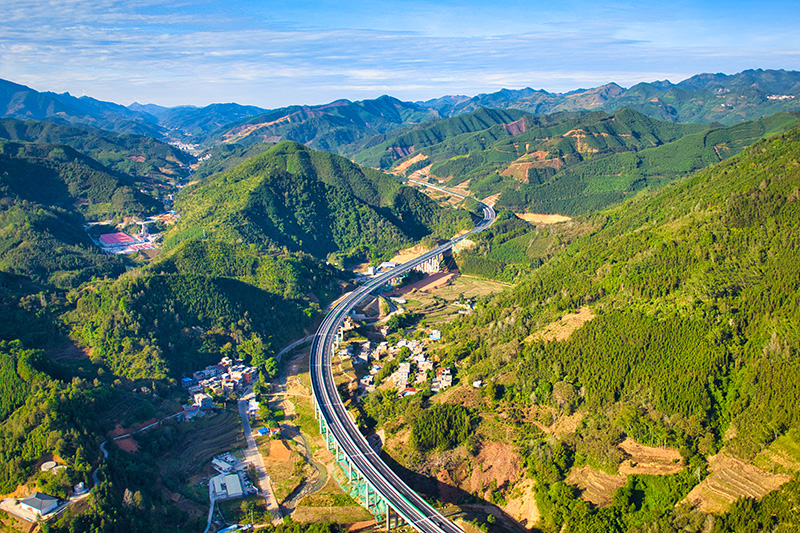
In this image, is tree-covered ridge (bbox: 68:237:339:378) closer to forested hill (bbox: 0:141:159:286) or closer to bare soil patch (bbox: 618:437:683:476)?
forested hill (bbox: 0:141:159:286)

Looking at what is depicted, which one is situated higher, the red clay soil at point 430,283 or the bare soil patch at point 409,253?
the bare soil patch at point 409,253

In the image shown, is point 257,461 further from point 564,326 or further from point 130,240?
point 130,240

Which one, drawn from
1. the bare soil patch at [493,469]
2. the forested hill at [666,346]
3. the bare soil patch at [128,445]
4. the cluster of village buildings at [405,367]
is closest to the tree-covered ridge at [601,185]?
the forested hill at [666,346]

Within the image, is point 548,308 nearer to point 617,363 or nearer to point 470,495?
point 617,363

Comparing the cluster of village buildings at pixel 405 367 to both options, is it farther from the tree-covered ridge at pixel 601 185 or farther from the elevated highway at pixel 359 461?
the tree-covered ridge at pixel 601 185

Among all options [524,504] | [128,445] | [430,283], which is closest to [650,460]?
[524,504]
